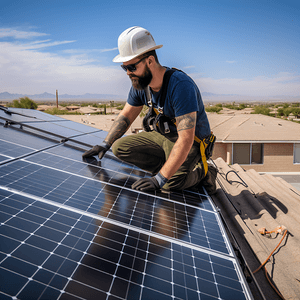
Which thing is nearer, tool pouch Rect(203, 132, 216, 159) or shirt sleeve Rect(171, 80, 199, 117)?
shirt sleeve Rect(171, 80, 199, 117)

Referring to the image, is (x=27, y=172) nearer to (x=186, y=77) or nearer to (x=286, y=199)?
(x=186, y=77)

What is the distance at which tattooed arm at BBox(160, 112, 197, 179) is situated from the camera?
10.8ft

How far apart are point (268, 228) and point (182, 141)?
2300 millimetres

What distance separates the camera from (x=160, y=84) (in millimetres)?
3686

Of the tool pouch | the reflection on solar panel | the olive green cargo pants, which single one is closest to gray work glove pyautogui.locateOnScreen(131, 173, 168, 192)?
the reflection on solar panel

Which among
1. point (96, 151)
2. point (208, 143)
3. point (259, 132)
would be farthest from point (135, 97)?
point (259, 132)

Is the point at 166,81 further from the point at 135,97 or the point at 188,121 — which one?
the point at 135,97

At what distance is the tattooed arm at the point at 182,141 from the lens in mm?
3289

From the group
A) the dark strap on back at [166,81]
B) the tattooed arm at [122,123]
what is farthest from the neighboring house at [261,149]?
the dark strap on back at [166,81]

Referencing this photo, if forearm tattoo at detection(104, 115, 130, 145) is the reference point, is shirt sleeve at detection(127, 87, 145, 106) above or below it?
above

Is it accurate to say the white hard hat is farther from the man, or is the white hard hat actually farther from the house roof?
the house roof

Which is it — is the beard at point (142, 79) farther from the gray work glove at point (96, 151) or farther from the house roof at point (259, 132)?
the house roof at point (259, 132)

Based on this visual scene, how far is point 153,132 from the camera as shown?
4652 mm

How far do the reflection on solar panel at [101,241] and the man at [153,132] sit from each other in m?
0.43
